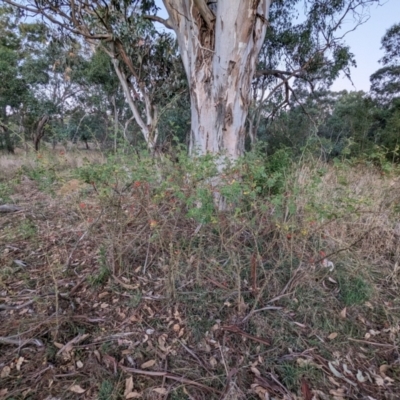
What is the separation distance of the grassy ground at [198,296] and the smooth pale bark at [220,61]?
2.82ft

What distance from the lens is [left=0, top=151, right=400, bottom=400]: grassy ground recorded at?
1323mm

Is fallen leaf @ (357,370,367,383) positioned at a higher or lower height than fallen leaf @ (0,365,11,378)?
lower

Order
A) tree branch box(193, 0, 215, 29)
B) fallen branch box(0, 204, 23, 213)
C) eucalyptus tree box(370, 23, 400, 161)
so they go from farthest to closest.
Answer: eucalyptus tree box(370, 23, 400, 161), fallen branch box(0, 204, 23, 213), tree branch box(193, 0, 215, 29)

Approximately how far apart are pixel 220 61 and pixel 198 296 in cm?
247

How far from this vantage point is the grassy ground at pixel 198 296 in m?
1.32

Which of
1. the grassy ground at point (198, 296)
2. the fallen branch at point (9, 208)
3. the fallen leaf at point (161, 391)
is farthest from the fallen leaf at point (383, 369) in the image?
the fallen branch at point (9, 208)

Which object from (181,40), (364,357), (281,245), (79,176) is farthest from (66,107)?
(364,357)

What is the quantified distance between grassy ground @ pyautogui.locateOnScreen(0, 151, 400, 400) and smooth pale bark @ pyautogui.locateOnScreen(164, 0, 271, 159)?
2.82 feet

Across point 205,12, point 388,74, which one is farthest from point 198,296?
point 388,74

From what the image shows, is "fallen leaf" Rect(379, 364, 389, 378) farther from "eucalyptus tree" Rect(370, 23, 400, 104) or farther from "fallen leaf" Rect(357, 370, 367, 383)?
"eucalyptus tree" Rect(370, 23, 400, 104)

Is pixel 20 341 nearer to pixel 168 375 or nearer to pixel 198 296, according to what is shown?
pixel 168 375

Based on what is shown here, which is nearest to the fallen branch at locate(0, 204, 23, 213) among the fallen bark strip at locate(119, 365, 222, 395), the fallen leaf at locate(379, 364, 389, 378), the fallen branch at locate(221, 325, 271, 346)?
the fallen bark strip at locate(119, 365, 222, 395)

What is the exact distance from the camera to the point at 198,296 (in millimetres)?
1729

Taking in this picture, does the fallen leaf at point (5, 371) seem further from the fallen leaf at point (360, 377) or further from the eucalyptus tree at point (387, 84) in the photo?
the eucalyptus tree at point (387, 84)
